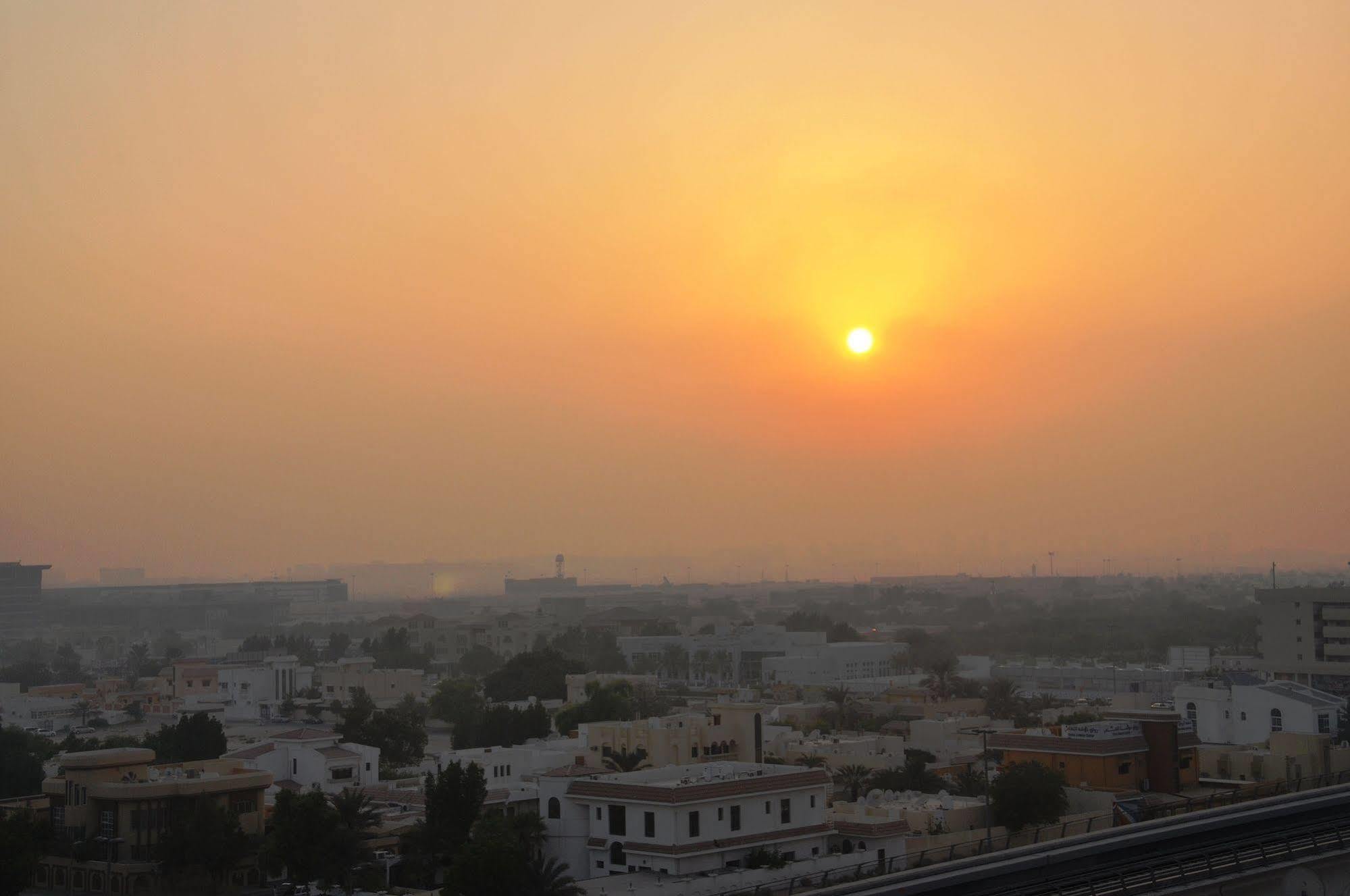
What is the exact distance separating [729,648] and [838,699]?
1131 inches

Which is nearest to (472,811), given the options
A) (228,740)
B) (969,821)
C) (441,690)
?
(969,821)

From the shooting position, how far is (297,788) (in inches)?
1072

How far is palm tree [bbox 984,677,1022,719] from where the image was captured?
42969 mm

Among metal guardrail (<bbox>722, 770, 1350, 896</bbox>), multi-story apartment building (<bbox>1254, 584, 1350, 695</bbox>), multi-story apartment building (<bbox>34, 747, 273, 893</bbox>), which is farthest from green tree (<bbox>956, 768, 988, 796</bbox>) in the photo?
multi-story apartment building (<bbox>1254, 584, 1350, 695</bbox>)

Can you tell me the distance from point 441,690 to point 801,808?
31545mm

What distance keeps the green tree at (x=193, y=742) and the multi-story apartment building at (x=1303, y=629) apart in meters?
31.2

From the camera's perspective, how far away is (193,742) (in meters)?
30.2

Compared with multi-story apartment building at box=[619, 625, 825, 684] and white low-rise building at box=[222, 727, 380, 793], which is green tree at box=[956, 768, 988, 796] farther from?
multi-story apartment building at box=[619, 625, 825, 684]

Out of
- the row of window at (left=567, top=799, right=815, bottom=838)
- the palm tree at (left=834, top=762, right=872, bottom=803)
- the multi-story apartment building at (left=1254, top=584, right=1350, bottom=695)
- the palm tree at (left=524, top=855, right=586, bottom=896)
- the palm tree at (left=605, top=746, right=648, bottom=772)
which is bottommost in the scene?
the palm tree at (left=834, top=762, right=872, bottom=803)

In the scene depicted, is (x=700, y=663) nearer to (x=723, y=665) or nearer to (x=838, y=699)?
(x=723, y=665)

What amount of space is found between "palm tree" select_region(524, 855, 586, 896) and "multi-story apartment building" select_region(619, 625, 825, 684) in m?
48.9

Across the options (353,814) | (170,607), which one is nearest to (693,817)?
(353,814)

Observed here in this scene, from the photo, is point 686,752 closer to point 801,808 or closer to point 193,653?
point 801,808

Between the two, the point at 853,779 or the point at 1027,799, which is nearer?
the point at 1027,799
